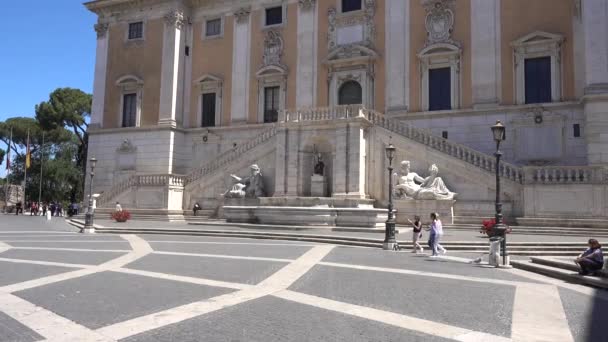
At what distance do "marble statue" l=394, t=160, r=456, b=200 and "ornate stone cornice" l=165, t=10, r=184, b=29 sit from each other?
833 inches

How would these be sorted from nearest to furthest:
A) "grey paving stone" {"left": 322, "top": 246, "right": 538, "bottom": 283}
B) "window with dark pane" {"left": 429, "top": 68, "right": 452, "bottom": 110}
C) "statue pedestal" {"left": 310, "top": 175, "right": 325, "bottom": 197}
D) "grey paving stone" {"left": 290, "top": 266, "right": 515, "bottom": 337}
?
1. "grey paving stone" {"left": 290, "top": 266, "right": 515, "bottom": 337}
2. "grey paving stone" {"left": 322, "top": 246, "right": 538, "bottom": 283}
3. "statue pedestal" {"left": 310, "top": 175, "right": 325, "bottom": 197}
4. "window with dark pane" {"left": 429, "top": 68, "right": 452, "bottom": 110}

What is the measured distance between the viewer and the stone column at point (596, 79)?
23.6m

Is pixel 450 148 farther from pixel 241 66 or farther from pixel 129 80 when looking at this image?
pixel 129 80

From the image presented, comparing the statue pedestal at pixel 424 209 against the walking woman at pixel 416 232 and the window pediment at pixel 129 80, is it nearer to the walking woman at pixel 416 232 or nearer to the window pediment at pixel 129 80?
the walking woman at pixel 416 232

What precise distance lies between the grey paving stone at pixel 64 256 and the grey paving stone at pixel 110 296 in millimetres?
2893

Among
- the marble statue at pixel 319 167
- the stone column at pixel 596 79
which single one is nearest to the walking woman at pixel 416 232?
the marble statue at pixel 319 167

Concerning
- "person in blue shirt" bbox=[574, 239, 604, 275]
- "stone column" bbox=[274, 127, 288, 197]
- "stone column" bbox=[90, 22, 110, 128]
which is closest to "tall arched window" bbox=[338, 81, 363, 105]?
"stone column" bbox=[274, 127, 288, 197]

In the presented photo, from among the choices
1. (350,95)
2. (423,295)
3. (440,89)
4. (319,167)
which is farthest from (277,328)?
(350,95)

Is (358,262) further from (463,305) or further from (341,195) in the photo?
(341,195)

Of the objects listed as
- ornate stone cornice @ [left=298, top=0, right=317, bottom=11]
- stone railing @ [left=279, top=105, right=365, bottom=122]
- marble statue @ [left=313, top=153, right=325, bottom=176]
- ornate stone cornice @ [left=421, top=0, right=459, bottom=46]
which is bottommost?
marble statue @ [left=313, top=153, right=325, bottom=176]

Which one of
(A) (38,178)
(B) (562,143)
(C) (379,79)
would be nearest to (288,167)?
(C) (379,79)

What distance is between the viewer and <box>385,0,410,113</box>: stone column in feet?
98.2

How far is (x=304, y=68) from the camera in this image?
1298 inches

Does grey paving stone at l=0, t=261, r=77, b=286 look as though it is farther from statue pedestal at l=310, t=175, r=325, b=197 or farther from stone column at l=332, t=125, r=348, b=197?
statue pedestal at l=310, t=175, r=325, b=197
